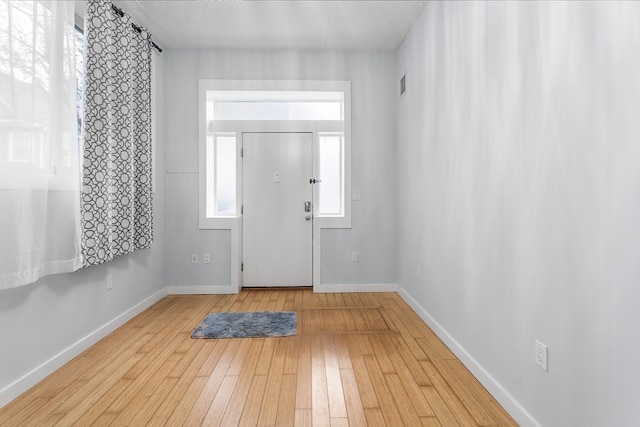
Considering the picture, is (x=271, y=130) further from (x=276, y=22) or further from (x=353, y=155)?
(x=276, y=22)

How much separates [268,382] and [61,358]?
1.39 m

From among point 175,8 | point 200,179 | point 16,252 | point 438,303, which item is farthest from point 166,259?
point 438,303

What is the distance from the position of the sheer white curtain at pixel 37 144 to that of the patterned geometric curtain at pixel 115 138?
0.20m

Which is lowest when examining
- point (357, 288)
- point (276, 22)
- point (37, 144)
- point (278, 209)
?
point (357, 288)

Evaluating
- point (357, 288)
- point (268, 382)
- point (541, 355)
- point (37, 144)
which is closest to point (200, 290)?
point (357, 288)

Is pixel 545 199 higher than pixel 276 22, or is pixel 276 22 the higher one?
pixel 276 22

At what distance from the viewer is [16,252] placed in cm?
192

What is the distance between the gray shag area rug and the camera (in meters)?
2.91

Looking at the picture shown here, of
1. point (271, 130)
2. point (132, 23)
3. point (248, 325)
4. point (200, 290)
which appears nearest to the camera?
point (248, 325)

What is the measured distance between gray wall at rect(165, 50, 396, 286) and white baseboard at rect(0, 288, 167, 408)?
0.94m

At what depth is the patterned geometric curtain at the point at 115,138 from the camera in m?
2.57

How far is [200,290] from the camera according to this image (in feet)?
13.7

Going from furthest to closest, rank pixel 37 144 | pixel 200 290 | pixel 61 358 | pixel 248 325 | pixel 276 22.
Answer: pixel 200 290, pixel 276 22, pixel 248 325, pixel 61 358, pixel 37 144

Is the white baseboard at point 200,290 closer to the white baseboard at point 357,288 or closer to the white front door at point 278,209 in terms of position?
the white front door at point 278,209
